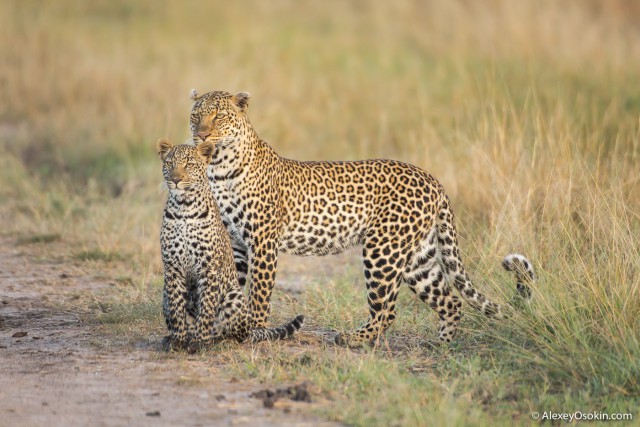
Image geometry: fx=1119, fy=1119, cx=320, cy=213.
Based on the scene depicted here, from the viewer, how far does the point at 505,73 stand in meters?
15.3

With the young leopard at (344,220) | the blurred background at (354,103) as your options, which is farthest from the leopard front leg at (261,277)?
the blurred background at (354,103)

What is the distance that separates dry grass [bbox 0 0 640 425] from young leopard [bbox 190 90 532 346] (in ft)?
1.37

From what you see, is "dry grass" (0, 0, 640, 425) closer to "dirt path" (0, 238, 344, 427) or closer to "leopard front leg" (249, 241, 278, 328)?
"dirt path" (0, 238, 344, 427)

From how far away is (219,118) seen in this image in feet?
27.6

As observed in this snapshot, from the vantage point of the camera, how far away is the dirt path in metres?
6.21

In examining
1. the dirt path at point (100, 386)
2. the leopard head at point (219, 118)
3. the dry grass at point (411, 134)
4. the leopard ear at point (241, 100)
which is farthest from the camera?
the leopard ear at point (241, 100)

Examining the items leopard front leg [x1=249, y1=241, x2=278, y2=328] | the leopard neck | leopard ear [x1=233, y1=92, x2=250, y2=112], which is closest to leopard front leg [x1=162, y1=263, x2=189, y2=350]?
leopard front leg [x1=249, y1=241, x2=278, y2=328]

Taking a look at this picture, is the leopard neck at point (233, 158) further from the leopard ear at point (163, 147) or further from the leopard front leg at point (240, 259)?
the leopard ear at point (163, 147)

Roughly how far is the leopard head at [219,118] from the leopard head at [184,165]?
532mm

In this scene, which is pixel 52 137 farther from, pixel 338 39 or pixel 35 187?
pixel 338 39

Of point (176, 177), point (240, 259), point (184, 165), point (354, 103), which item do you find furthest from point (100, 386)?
point (354, 103)

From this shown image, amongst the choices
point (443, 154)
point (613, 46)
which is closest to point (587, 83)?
point (613, 46)

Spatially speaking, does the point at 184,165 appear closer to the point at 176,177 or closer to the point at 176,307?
the point at 176,177

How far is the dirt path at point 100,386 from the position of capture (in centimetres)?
621
